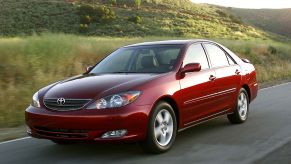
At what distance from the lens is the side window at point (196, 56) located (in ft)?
26.7

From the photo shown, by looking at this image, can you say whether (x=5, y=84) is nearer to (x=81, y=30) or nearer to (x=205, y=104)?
(x=205, y=104)

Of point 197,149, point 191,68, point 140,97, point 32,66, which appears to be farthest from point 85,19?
point 140,97

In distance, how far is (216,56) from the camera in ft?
29.9

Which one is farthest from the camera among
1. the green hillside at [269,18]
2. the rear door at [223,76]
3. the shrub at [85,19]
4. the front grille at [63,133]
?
the green hillside at [269,18]

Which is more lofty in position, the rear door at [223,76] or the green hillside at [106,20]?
the rear door at [223,76]

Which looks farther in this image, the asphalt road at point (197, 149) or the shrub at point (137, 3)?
the shrub at point (137, 3)

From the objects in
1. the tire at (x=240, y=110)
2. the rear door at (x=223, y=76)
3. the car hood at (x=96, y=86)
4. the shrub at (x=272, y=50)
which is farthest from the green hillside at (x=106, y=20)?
the car hood at (x=96, y=86)

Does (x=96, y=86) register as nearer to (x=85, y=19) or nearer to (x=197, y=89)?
(x=197, y=89)

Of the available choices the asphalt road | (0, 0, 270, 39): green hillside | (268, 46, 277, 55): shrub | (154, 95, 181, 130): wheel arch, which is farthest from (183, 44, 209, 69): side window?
(0, 0, 270, 39): green hillside

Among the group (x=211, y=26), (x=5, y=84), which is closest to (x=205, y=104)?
(x=5, y=84)

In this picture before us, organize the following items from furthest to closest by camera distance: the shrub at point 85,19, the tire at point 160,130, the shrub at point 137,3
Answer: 1. the shrub at point 137,3
2. the shrub at point 85,19
3. the tire at point 160,130

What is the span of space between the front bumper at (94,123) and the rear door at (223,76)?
6.97 feet

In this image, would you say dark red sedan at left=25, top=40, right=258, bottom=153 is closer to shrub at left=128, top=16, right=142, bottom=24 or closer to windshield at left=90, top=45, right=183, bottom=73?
windshield at left=90, top=45, right=183, bottom=73

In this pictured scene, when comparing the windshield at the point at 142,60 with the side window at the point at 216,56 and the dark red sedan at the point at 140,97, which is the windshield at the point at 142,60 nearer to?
the dark red sedan at the point at 140,97
